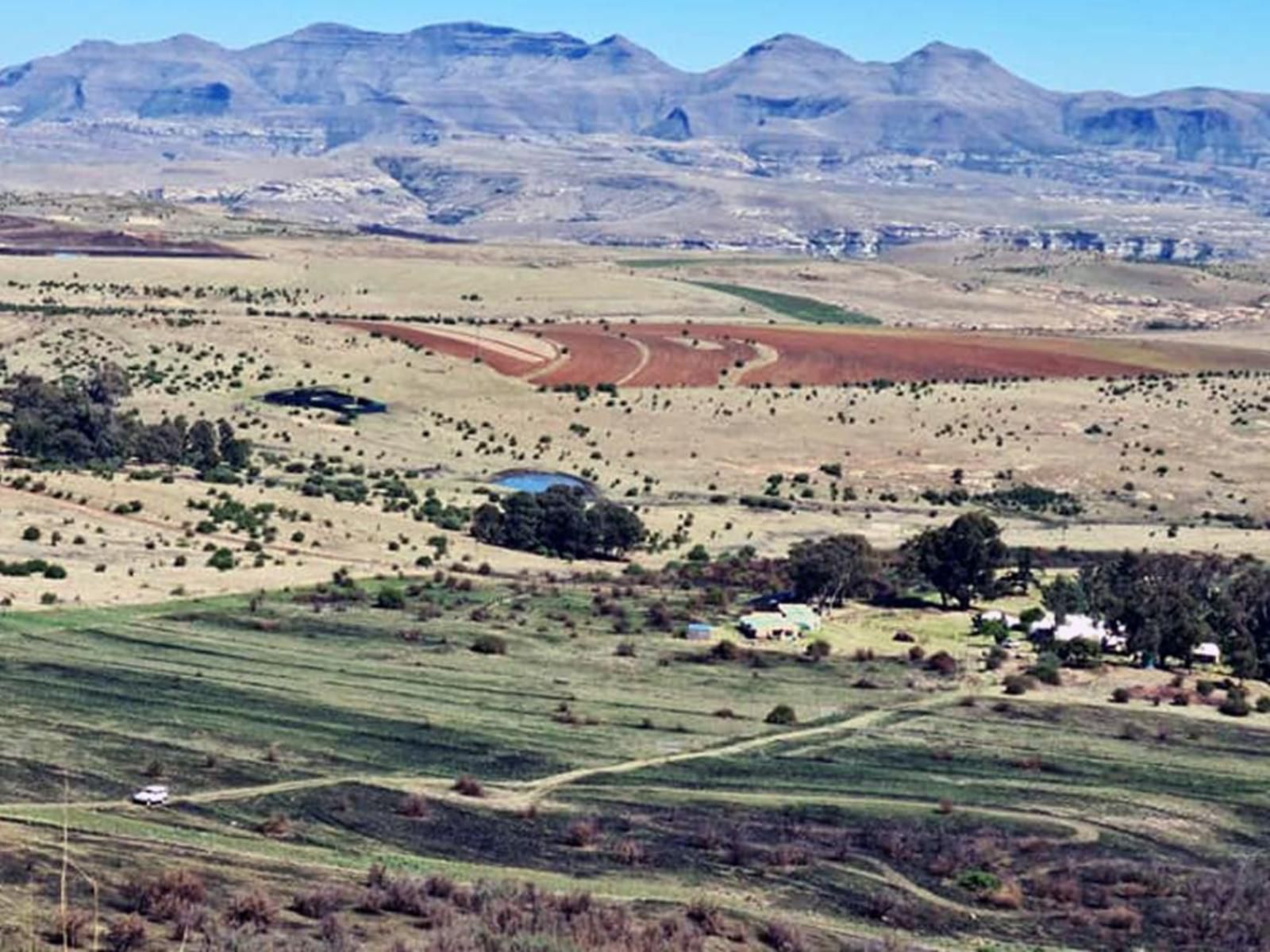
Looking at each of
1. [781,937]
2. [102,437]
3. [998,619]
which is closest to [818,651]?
[998,619]

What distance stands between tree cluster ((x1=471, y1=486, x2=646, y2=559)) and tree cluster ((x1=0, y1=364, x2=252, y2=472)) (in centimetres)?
1699

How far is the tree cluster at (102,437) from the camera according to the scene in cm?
9044

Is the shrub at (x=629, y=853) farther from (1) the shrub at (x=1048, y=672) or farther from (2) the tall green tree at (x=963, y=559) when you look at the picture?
(2) the tall green tree at (x=963, y=559)

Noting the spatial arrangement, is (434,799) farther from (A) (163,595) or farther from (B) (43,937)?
(A) (163,595)

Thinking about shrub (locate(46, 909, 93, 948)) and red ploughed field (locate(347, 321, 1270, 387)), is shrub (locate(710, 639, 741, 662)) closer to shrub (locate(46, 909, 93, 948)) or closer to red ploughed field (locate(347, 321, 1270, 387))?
shrub (locate(46, 909, 93, 948))

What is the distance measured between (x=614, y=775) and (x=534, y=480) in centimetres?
5402

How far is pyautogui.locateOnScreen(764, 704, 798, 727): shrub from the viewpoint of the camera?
171ft

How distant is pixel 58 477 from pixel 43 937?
5477cm

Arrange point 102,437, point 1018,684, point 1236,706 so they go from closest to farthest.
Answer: point 1236,706 → point 1018,684 → point 102,437

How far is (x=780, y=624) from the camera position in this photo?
6391 cm

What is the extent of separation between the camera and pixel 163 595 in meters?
62.8

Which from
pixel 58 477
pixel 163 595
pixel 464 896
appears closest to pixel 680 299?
pixel 58 477

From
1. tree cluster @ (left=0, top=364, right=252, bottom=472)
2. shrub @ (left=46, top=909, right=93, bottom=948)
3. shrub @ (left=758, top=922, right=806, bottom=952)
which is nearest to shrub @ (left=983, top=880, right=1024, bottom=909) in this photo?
shrub @ (left=758, top=922, right=806, bottom=952)

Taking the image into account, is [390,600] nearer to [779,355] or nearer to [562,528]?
[562,528]
